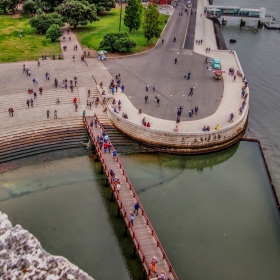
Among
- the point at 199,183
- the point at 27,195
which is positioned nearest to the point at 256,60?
the point at 199,183

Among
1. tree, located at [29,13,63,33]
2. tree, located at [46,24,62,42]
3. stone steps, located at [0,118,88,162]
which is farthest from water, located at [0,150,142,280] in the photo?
tree, located at [29,13,63,33]

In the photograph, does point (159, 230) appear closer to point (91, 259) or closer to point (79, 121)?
point (91, 259)

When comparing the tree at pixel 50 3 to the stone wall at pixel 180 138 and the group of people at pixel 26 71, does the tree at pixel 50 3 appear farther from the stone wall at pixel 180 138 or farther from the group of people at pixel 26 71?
the stone wall at pixel 180 138

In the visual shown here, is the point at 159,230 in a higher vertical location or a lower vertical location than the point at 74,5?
lower

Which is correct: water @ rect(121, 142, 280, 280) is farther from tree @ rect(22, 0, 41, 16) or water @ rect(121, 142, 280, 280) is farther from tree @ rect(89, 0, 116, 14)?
tree @ rect(22, 0, 41, 16)

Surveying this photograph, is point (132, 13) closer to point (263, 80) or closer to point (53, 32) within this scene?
point (53, 32)

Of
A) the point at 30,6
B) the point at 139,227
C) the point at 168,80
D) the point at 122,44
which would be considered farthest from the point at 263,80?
the point at 30,6
